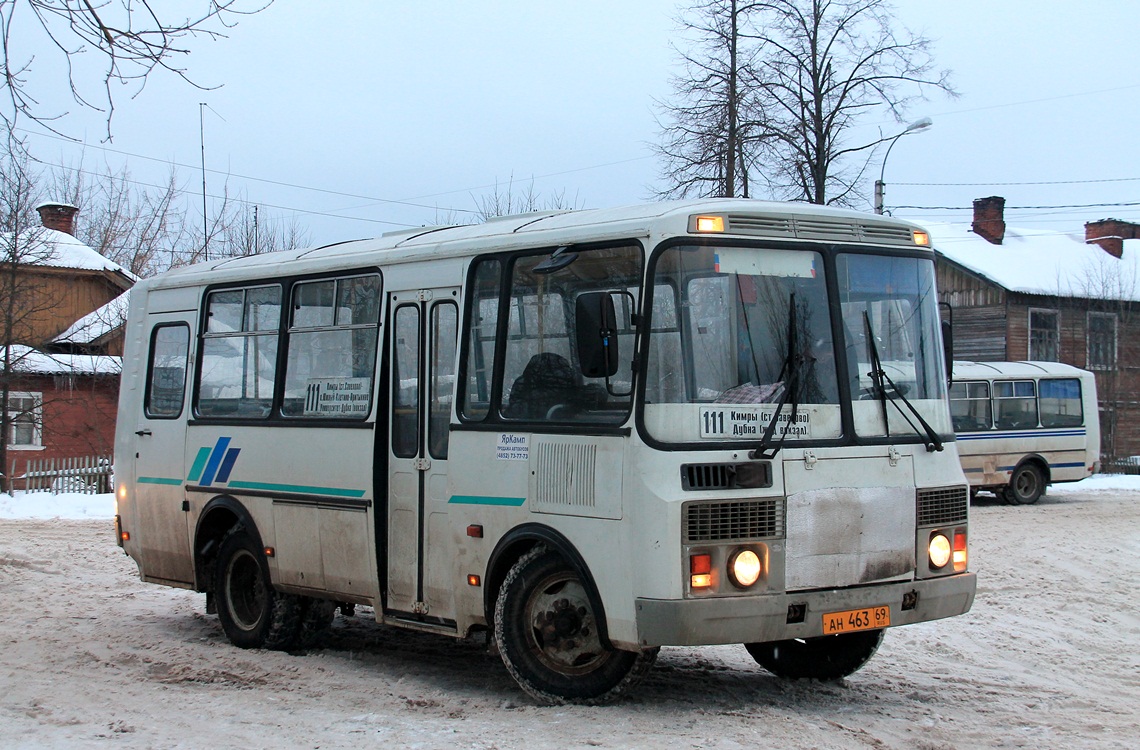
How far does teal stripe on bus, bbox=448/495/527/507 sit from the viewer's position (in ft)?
25.9

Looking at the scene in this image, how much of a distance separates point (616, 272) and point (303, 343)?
334cm

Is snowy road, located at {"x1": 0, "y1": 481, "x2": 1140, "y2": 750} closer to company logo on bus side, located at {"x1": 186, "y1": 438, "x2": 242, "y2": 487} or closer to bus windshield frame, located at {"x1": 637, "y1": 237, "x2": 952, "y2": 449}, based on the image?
company logo on bus side, located at {"x1": 186, "y1": 438, "x2": 242, "y2": 487}

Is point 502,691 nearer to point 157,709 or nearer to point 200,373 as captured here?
point 157,709

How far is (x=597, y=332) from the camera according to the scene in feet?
23.0

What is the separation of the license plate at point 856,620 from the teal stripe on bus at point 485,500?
1.93 metres

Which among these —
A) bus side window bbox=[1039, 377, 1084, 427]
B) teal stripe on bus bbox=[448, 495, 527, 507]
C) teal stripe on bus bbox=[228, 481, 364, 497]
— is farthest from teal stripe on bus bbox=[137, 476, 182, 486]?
bus side window bbox=[1039, 377, 1084, 427]

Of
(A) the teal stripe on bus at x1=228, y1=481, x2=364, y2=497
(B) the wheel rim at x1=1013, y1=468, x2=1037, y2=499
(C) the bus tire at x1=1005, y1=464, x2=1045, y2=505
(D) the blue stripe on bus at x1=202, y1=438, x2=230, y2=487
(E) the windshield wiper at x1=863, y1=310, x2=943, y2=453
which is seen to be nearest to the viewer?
(E) the windshield wiper at x1=863, y1=310, x2=943, y2=453

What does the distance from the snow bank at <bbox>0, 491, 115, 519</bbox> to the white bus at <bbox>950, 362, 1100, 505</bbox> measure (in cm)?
1704

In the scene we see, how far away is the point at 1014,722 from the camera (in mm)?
7383

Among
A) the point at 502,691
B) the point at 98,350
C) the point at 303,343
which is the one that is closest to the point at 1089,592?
the point at 502,691

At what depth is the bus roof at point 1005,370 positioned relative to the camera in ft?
90.8

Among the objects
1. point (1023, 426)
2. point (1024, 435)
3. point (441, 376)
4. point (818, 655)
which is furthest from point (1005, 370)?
point (441, 376)

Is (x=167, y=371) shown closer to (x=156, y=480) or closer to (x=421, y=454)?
(x=156, y=480)

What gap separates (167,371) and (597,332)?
18.7 ft
